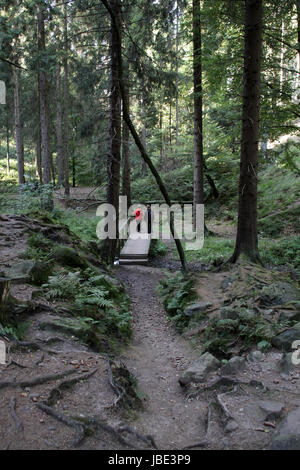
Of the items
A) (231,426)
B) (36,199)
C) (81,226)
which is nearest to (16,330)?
(231,426)

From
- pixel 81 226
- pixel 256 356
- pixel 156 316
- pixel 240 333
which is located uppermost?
pixel 81 226

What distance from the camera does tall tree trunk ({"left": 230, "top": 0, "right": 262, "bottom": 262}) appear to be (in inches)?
328

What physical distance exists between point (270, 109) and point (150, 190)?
15.7 metres

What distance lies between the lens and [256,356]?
5086mm

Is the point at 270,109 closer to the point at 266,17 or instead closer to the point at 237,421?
the point at 266,17

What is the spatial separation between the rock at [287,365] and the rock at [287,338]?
363 mm

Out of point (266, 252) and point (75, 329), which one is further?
point (266, 252)

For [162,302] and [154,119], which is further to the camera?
[154,119]

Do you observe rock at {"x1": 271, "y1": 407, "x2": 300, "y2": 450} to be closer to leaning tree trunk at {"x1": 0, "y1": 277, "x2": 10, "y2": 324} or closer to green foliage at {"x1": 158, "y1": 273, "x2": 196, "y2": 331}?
leaning tree trunk at {"x1": 0, "y1": 277, "x2": 10, "y2": 324}

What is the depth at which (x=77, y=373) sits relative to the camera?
4.16 m

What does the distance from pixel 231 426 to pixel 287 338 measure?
216 cm

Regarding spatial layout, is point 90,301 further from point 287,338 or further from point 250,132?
point 250,132

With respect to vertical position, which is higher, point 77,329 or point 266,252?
point 266,252
